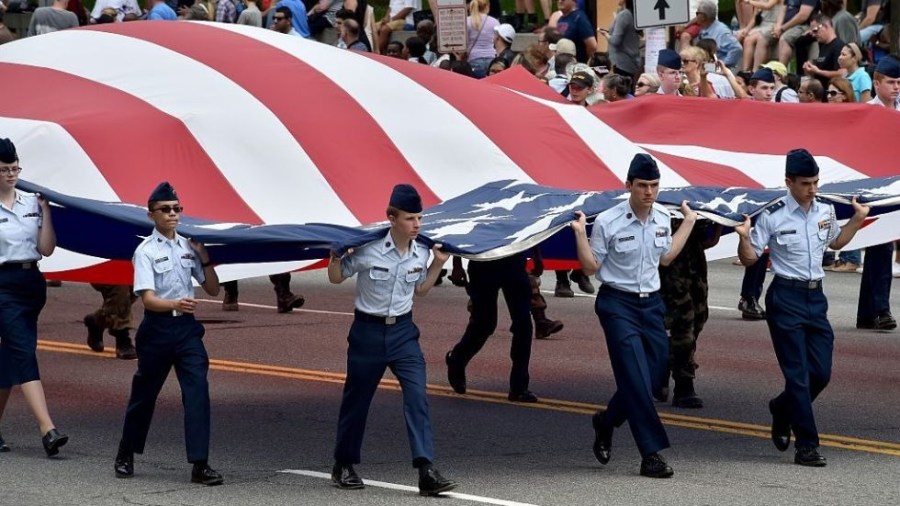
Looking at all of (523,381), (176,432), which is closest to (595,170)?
(523,381)

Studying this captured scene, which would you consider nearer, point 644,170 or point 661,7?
point 644,170

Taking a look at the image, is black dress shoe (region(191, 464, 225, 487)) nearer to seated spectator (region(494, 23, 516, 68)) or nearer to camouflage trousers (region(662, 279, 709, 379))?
camouflage trousers (region(662, 279, 709, 379))

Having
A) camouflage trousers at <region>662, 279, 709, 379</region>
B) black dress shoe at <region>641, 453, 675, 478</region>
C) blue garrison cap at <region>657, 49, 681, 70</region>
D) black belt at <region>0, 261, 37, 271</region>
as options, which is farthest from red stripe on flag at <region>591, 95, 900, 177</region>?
black belt at <region>0, 261, 37, 271</region>

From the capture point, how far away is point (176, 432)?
11.4 m

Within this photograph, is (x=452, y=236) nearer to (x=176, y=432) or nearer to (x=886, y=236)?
(x=176, y=432)

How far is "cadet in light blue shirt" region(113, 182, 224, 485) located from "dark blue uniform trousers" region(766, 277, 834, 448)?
3.39 metres

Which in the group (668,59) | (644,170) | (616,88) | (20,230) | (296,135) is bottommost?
(616,88)

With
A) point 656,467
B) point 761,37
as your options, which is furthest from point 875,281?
point 761,37

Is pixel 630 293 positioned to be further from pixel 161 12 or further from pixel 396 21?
pixel 396 21

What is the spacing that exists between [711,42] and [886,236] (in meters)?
7.65

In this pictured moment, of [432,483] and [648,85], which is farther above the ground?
[648,85]

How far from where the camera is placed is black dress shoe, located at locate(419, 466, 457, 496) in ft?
30.3

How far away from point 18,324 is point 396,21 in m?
17.6

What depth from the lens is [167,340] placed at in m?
9.61
